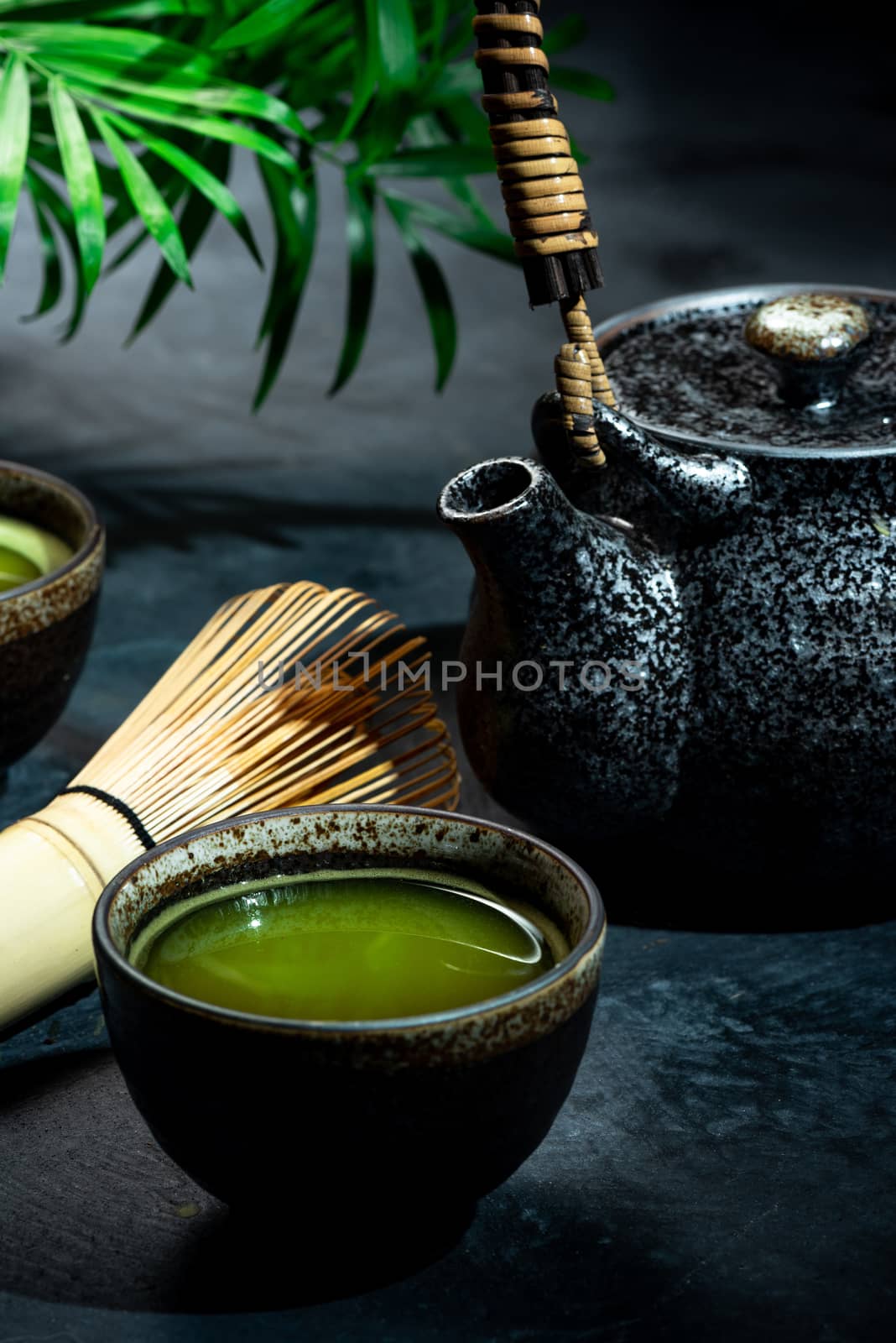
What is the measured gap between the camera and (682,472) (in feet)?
2.00

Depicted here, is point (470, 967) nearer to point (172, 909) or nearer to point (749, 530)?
point (172, 909)

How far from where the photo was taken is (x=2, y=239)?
2.49ft

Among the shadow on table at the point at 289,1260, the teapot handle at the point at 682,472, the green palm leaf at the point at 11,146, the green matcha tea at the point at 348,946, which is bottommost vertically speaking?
the shadow on table at the point at 289,1260

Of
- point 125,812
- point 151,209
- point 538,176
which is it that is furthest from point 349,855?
point 151,209

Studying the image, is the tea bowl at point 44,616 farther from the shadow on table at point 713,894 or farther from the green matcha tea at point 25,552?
the shadow on table at point 713,894

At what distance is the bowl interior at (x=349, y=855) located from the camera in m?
0.50

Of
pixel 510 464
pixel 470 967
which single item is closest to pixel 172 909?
pixel 470 967

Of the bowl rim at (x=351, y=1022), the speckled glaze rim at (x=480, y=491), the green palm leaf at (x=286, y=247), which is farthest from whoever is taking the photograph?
the green palm leaf at (x=286, y=247)

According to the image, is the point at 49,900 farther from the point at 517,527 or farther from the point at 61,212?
the point at 61,212

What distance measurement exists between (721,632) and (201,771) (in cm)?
21

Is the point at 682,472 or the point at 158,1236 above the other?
the point at 682,472

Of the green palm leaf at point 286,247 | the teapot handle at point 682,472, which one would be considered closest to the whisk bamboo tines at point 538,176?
the teapot handle at point 682,472

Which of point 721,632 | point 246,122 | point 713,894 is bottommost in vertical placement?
point 713,894

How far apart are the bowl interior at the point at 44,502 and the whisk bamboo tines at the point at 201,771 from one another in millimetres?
81
